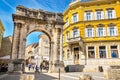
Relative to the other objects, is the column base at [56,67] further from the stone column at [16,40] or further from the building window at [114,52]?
the building window at [114,52]

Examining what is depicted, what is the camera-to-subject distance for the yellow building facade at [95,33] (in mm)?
29233

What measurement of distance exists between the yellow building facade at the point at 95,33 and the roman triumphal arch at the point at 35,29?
27.1ft

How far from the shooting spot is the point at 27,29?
21672mm

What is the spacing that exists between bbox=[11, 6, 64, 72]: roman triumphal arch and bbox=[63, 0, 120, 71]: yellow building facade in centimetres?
827

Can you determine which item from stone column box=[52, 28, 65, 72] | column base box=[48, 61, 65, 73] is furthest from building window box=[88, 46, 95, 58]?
column base box=[48, 61, 65, 73]

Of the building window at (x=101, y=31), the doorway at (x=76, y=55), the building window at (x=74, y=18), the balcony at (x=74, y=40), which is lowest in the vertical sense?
the doorway at (x=76, y=55)

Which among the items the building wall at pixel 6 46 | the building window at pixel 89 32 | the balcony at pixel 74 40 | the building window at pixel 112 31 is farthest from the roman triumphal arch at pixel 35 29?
the building wall at pixel 6 46

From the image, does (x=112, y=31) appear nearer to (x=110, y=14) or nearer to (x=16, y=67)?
(x=110, y=14)

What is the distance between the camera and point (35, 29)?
22.3 m

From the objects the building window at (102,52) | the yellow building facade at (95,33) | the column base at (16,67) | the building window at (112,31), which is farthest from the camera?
the building window at (112,31)

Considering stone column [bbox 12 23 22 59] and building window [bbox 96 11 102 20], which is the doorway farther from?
stone column [bbox 12 23 22 59]

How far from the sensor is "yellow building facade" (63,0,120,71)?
29.2 metres

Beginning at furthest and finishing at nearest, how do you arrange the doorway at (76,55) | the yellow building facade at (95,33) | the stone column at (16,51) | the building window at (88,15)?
the building window at (88,15) < the doorway at (76,55) < the yellow building facade at (95,33) < the stone column at (16,51)

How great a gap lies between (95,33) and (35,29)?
Answer: 13526 millimetres
